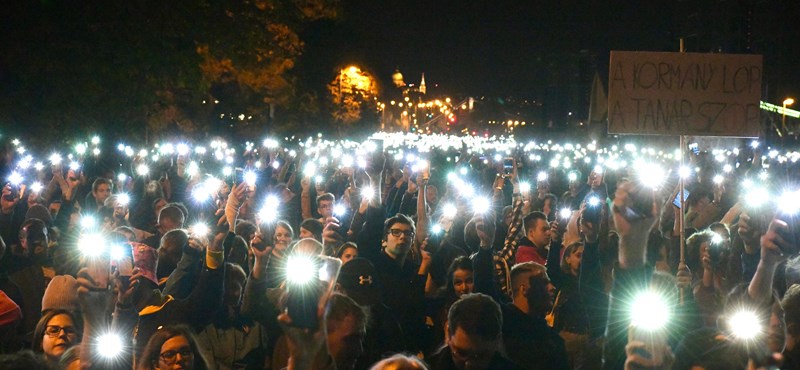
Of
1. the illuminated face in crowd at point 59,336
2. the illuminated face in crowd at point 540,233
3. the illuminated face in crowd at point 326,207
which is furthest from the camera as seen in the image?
the illuminated face in crowd at point 326,207

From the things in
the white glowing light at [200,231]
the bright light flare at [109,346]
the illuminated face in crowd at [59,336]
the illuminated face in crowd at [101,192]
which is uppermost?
the illuminated face in crowd at [101,192]

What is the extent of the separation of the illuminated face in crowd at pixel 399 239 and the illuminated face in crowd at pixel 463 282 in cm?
94

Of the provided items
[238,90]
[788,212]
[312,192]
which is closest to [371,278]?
[788,212]

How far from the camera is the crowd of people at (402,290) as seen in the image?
437cm

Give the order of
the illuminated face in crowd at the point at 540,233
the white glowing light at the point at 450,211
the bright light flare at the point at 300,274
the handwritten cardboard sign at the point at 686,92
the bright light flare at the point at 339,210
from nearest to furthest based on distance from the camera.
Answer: the bright light flare at the point at 300,274, the handwritten cardboard sign at the point at 686,92, the illuminated face in crowd at the point at 540,233, the white glowing light at the point at 450,211, the bright light flare at the point at 339,210

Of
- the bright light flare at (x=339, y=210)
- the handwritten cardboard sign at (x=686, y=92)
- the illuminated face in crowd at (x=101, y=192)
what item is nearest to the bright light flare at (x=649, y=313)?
the handwritten cardboard sign at (x=686, y=92)

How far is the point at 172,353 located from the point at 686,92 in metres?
4.64

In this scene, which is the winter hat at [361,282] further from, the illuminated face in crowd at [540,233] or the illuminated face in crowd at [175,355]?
the illuminated face in crowd at [540,233]

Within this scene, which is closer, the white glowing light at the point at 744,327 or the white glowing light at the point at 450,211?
the white glowing light at the point at 744,327

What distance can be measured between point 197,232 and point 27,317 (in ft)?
4.19

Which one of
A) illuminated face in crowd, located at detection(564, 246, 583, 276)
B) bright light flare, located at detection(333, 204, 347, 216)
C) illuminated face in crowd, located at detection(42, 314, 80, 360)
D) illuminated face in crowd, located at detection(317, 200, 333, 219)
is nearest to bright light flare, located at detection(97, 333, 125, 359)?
illuminated face in crowd, located at detection(42, 314, 80, 360)

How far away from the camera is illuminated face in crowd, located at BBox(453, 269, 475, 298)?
19.9 feet

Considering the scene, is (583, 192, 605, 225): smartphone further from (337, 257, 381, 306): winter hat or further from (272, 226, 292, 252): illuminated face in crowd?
(272, 226, 292, 252): illuminated face in crowd

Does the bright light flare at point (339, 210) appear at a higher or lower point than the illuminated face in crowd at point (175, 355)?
higher
